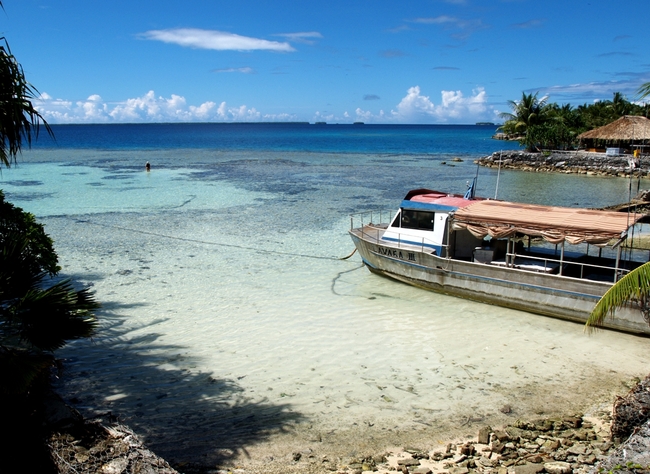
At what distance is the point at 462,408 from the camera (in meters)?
8.96

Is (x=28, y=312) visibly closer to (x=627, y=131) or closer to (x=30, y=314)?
(x=30, y=314)

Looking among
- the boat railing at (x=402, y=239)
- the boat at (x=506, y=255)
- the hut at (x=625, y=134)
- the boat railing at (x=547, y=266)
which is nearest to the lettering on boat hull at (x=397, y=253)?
the boat at (x=506, y=255)

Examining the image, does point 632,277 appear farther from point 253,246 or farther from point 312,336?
point 253,246

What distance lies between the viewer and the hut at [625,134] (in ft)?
128

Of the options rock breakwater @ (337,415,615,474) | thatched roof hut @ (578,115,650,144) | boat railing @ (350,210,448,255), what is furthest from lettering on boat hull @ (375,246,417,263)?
thatched roof hut @ (578,115,650,144)

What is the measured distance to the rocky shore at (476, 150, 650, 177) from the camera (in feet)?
146

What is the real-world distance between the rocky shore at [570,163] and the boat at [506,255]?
27573mm

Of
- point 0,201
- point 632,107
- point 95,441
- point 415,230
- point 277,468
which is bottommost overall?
point 277,468

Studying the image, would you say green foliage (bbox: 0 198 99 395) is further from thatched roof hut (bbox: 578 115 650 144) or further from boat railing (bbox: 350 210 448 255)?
thatched roof hut (bbox: 578 115 650 144)

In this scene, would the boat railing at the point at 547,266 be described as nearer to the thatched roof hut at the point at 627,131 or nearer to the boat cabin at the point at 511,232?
the boat cabin at the point at 511,232

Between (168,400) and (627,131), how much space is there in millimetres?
43381

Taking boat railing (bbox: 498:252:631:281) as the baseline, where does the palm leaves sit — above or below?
above

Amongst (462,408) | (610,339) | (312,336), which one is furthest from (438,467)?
(610,339)

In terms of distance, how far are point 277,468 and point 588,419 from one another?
497cm
